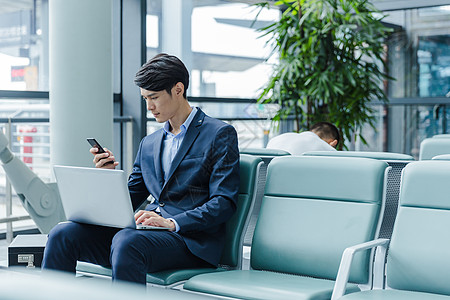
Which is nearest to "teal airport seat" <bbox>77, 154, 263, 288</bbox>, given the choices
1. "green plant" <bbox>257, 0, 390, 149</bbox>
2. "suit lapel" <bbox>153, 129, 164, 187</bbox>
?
"suit lapel" <bbox>153, 129, 164, 187</bbox>

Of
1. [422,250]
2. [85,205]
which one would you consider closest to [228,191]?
[85,205]

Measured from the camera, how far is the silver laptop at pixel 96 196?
2.22 meters

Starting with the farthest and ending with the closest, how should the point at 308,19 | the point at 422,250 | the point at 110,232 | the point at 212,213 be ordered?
1. the point at 308,19
2. the point at 110,232
3. the point at 212,213
4. the point at 422,250

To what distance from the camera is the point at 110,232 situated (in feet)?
8.10

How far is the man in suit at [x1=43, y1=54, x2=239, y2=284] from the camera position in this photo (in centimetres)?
231

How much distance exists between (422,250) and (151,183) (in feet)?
3.50

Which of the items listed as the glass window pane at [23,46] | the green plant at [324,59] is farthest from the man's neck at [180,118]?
the green plant at [324,59]

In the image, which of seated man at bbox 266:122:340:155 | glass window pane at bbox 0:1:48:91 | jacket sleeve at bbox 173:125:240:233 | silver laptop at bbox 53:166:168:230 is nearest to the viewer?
silver laptop at bbox 53:166:168:230

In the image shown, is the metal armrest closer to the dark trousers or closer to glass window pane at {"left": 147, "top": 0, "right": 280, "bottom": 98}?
the dark trousers

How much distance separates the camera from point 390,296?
2.00 metres

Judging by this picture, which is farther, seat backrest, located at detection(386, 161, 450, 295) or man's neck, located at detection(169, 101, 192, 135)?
man's neck, located at detection(169, 101, 192, 135)

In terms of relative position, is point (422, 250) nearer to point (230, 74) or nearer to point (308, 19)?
point (308, 19)

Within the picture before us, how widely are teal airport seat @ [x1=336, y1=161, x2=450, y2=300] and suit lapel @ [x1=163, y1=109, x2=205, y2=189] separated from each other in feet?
2.63

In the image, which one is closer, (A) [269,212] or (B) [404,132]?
(A) [269,212]
